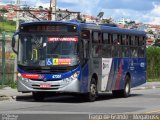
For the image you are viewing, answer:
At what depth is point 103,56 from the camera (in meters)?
23.7

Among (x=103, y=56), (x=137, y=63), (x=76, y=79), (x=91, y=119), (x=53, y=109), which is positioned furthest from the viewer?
(x=137, y=63)

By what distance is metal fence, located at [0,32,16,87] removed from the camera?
28.3m

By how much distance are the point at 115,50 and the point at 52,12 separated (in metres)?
5.23

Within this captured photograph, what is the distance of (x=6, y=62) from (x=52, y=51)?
8.20 m

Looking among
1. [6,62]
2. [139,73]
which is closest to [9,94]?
[6,62]

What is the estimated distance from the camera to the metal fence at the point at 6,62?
28266 mm

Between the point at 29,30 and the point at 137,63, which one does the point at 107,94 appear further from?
the point at 29,30

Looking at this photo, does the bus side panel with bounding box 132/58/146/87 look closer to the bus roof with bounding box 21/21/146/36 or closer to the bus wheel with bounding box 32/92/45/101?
the bus roof with bounding box 21/21/146/36

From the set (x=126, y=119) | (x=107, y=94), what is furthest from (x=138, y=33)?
(x=126, y=119)

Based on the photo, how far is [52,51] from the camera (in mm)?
21156

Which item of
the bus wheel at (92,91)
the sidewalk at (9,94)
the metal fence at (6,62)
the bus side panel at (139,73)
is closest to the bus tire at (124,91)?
the bus side panel at (139,73)

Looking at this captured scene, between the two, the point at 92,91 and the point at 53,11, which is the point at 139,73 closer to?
the point at 53,11

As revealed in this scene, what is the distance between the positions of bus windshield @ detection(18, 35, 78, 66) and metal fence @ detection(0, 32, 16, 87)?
6.81m

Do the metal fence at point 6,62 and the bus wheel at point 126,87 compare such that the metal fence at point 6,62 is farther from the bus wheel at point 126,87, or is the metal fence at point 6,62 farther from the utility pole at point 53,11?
the bus wheel at point 126,87
